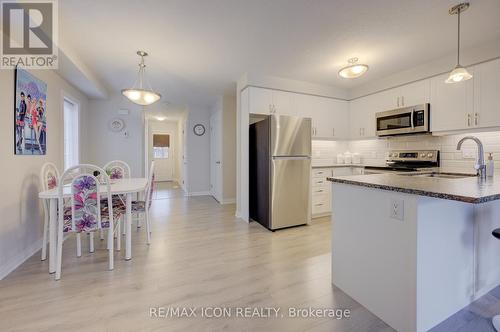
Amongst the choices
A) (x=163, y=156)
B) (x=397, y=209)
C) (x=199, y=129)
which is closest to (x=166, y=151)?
(x=163, y=156)

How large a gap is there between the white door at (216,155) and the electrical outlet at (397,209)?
416 cm

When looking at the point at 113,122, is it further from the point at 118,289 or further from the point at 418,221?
the point at 418,221

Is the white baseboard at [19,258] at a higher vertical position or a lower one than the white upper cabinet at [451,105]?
lower

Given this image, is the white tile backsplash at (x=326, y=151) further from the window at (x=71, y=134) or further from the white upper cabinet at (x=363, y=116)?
the window at (x=71, y=134)

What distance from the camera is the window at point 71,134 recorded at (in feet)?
13.0

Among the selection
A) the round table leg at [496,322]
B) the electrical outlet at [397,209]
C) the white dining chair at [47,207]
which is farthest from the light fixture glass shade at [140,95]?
the round table leg at [496,322]

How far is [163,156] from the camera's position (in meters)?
A: 9.16

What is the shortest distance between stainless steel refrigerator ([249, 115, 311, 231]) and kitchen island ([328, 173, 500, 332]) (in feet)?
5.08

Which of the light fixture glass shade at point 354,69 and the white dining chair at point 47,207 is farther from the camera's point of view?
the light fixture glass shade at point 354,69

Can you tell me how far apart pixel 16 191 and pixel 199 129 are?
4.20 m

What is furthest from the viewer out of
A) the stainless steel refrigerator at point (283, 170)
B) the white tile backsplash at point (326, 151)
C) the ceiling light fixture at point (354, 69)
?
the white tile backsplash at point (326, 151)

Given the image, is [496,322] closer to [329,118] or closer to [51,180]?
[329,118]

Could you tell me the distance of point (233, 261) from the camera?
233cm

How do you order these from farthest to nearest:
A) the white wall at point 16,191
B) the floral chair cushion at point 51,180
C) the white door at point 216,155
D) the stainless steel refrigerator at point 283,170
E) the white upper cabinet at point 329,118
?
1. the white door at point 216,155
2. the white upper cabinet at point 329,118
3. the stainless steel refrigerator at point 283,170
4. the floral chair cushion at point 51,180
5. the white wall at point 16,191
